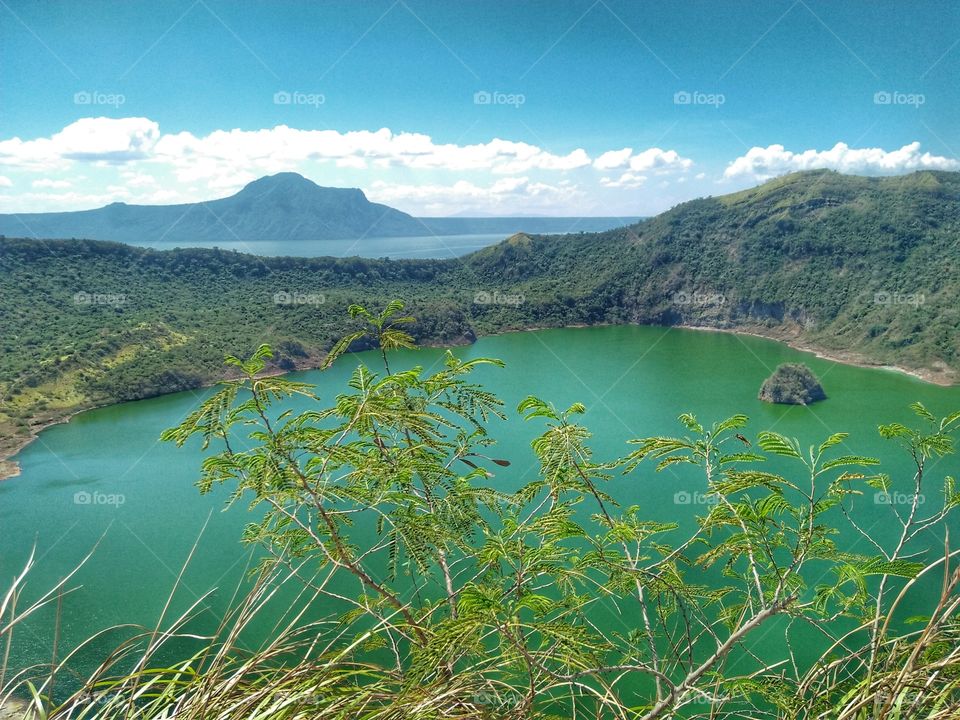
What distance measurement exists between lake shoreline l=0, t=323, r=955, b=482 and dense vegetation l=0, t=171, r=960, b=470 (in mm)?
266

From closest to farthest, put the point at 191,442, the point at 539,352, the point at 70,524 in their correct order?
the point at 70,524 → the point at 191,442 → the point at 539,352

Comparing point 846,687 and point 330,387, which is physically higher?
point 846,687

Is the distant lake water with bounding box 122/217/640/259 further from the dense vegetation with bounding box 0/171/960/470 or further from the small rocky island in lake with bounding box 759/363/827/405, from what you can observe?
the small rocky island in lake with bounding box 759/363/827/405

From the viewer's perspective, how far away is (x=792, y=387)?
22.6 m

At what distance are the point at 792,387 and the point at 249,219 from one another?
10916cm

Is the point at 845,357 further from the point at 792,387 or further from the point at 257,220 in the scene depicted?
the point at 257,220

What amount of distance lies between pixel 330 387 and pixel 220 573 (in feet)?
47.6

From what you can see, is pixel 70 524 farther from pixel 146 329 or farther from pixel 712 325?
pixel 712 325

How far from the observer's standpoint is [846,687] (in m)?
2.24

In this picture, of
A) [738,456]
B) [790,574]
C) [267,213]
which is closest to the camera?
[790,574]

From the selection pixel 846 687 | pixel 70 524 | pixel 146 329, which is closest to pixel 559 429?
pixel 846 687

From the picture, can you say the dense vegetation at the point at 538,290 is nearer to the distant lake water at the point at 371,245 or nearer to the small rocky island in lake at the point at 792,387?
the small rocky island in lake at the point at 792,387

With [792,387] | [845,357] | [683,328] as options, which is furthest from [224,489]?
[683,328]

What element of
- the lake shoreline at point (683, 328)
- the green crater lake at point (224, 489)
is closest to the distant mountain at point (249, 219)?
the lake shoreline at point (683, 328)
